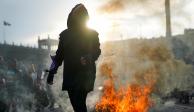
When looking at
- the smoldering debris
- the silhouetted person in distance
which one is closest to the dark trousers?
the silhouetted person in distance

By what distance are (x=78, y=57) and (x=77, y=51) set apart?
0.07 meters

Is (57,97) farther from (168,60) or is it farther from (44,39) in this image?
(44,39)

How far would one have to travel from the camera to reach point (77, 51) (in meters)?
4.84

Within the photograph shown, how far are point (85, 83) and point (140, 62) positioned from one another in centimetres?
3170

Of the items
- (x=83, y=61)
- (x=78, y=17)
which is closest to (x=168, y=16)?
(x=78, y=17)

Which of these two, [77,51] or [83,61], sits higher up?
[77,51]

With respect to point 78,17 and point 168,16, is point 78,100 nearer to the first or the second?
point 78,17

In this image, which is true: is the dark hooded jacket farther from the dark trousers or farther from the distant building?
the distant building

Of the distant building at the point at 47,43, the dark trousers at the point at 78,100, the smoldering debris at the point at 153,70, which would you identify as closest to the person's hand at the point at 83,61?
the dark trousers at the point at 78,100

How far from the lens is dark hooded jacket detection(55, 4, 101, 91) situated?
4758 millimetres

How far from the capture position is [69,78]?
15.6ft

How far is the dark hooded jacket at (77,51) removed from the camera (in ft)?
15.6

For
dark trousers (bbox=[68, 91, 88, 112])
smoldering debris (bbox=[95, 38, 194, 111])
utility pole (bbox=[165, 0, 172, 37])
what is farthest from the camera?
utility pole (bbox=[165, 0, 172, 37])

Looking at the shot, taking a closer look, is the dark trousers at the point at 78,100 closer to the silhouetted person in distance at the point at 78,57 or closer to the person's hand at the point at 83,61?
the silhouetted person in distance at the point at 78,57
